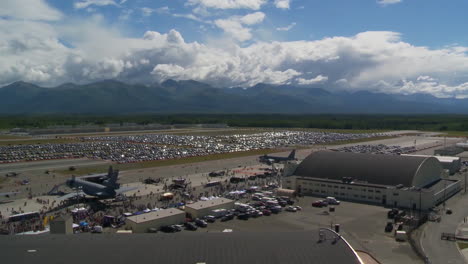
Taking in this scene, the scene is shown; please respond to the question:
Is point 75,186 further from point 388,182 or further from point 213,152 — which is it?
point 213,152

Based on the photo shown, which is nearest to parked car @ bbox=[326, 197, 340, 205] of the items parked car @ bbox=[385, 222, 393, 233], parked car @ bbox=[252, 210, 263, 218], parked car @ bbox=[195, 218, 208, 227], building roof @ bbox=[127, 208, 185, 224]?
Result: parked car @ bbox=[252, 210, 263, 218]

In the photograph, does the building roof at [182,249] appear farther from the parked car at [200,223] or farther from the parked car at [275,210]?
the parked car at [275,210]

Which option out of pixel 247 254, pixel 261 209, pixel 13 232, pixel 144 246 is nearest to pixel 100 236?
pixel 144 246

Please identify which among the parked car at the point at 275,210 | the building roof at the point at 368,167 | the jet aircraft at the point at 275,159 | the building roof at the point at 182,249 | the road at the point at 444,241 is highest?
the building roof at the point at 368,167

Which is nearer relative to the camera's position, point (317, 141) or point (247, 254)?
point (247, 254)

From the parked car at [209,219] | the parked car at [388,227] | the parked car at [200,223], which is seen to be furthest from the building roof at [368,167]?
the parked car at [200,223]

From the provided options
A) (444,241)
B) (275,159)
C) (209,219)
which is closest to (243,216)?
(209,219)

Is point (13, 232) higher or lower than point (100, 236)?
lower
